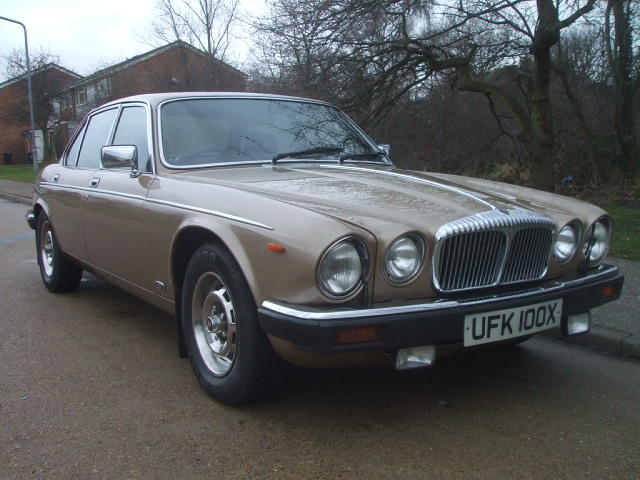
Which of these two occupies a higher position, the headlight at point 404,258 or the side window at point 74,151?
the side window at point 74,151

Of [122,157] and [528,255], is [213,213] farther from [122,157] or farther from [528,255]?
[528,255]

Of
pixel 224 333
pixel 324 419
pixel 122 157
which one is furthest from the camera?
pixel 122 157

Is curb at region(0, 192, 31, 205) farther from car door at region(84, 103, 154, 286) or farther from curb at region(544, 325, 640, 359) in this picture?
curb at region(544, 325, 640, 359)

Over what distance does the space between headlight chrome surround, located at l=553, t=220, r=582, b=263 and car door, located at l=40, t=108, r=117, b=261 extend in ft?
10.7

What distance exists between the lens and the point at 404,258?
2592 mm

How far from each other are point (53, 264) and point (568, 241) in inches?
170

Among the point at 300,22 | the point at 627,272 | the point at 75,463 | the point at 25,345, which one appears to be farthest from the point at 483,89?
the point at 75,463

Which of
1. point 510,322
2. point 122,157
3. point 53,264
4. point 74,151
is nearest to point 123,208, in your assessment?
point 122,157

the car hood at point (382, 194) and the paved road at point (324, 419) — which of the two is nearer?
the paved road at point (324, 419)

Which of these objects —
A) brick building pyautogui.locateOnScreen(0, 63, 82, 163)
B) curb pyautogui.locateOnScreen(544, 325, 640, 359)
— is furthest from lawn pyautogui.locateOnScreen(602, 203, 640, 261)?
brick building pyautogui.locateOnScreen(0, 63, 82, 163)

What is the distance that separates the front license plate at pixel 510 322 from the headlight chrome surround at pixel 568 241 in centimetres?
33

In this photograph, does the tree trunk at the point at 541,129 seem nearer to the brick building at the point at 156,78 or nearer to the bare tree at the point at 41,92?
the brick building at the point at 156,78

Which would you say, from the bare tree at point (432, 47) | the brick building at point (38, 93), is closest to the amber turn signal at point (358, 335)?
the bare tree at point (432, 47)

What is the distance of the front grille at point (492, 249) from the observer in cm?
269
